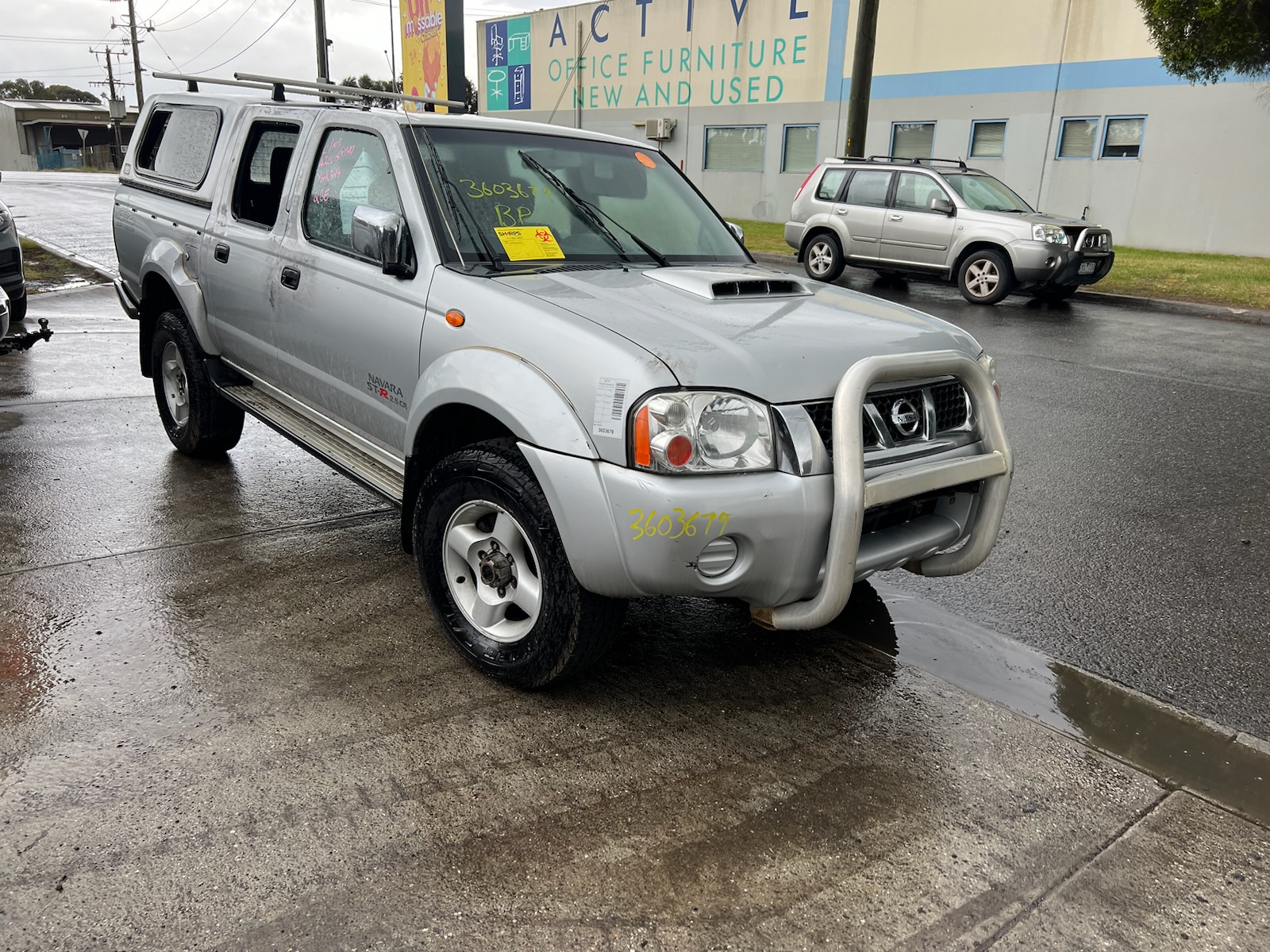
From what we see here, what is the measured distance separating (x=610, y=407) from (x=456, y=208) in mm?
1324

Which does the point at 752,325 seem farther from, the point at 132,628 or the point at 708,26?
the point at 708,26

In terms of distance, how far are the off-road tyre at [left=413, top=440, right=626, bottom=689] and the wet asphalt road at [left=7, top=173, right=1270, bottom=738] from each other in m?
1.86

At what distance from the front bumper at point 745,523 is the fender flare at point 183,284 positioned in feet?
9.58

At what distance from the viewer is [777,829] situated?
105 inches

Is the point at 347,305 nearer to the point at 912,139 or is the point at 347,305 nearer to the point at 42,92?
the point at 912,139

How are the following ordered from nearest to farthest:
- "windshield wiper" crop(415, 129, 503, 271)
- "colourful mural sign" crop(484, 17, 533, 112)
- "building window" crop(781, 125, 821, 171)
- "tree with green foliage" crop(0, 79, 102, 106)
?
"windshield wiper" crop(415, 129, 503, 271)
"building window" crop(781, 125, 821, 171)
"colourful mural sign" crop(484, 17, 533, 112)
"tree with green foliage" crop(0, 79, 102, 106)

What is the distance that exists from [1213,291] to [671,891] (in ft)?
47.8

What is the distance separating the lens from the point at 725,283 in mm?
3449

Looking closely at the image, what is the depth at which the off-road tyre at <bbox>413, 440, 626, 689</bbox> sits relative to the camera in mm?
2971

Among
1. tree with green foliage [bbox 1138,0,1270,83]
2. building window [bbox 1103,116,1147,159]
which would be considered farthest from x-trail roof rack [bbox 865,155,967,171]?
building window [bbox 1103,116,1147,159]

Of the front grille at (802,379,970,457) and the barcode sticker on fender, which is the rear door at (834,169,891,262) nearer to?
the front grille at (802,379,970,457)

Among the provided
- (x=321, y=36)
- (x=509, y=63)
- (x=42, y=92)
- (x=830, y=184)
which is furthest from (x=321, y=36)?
(x=42, y=92)

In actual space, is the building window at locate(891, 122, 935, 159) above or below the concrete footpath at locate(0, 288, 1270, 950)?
above

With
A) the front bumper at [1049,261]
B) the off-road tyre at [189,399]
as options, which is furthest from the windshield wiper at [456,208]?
the front bumper at [1049,261]
